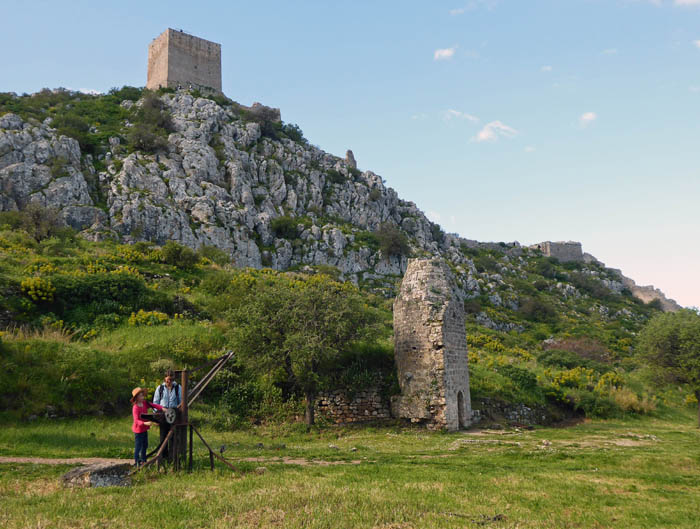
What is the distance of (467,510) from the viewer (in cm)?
701

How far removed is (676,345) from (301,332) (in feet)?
64.5

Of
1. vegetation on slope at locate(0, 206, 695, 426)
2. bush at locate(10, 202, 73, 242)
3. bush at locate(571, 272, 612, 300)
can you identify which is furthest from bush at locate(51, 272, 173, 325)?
bush at locate(571, 272, 612, 300)

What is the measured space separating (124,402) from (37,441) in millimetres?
3835

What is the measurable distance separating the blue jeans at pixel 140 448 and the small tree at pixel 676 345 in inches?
958

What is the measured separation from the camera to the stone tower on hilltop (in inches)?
2783

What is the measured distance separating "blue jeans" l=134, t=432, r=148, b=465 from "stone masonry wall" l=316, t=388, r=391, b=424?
10.1 metres

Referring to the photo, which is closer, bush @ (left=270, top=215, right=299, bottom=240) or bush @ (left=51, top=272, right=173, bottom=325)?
bush @ (left=51, top=272, right=173, bottom=325)

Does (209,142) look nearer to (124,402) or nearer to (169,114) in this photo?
(169,114)

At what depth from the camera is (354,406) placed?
18.8m

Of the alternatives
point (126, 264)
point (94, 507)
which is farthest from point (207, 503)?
point (126, 264)

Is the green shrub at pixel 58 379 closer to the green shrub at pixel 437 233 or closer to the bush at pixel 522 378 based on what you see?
the bush at pixel 522 378

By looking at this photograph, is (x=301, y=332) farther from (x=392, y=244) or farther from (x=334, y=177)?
(x=334, y=177)

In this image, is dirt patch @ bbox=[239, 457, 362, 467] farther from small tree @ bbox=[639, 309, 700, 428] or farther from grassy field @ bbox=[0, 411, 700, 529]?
small tree @ bbox=[639, 309, 700, 428]

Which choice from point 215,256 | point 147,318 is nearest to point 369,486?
point 147,318
